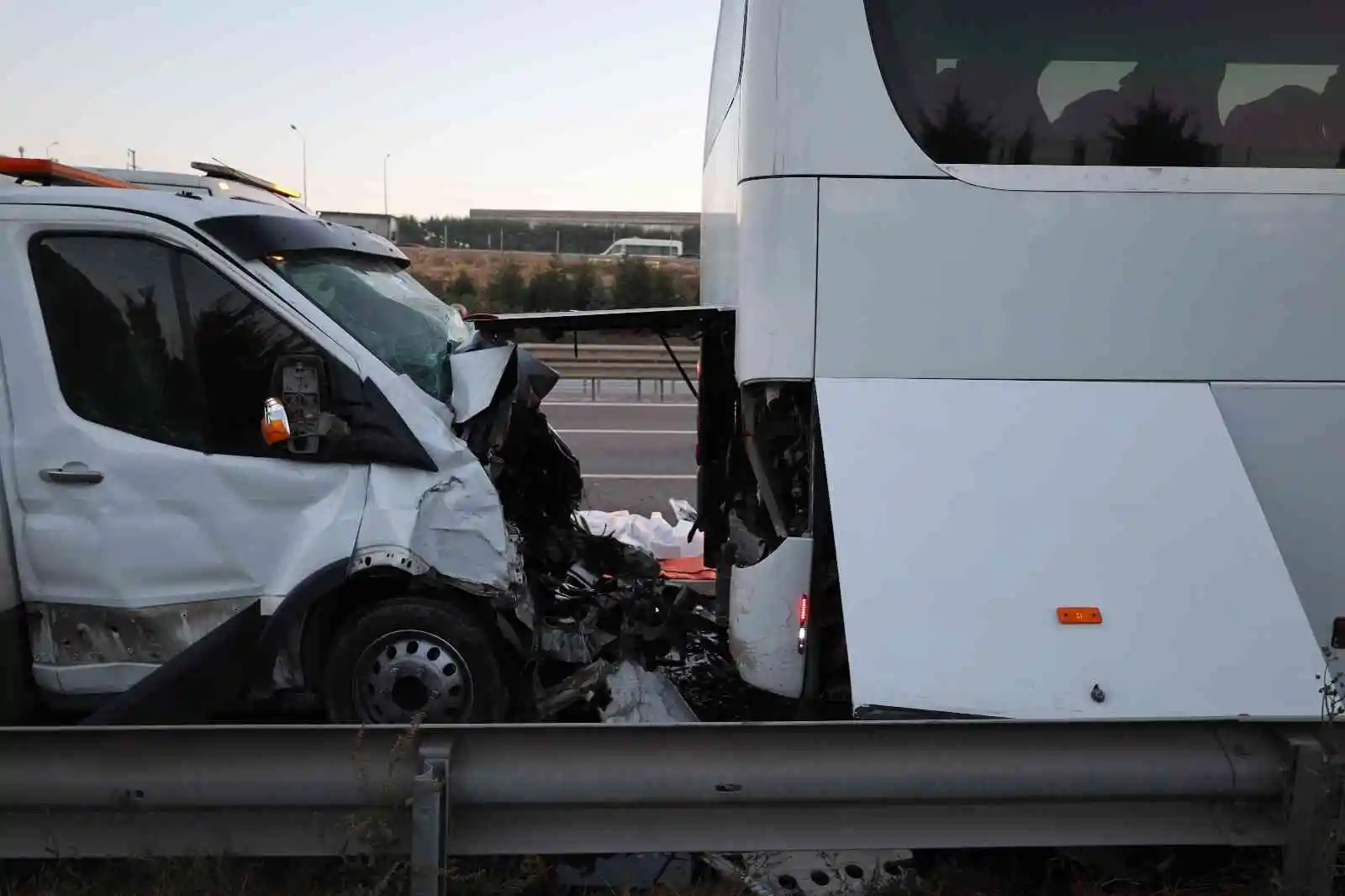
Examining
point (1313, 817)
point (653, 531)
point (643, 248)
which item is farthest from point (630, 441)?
point (643, 248)

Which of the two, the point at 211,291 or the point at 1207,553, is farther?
the point at 211,291

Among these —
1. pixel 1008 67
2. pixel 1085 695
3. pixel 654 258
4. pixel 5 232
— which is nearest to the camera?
pixel 1085 695

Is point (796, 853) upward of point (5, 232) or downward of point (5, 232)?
downward

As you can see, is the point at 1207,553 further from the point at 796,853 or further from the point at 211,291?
the point at 211,291

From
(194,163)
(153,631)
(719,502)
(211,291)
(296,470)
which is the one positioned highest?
(194,163)

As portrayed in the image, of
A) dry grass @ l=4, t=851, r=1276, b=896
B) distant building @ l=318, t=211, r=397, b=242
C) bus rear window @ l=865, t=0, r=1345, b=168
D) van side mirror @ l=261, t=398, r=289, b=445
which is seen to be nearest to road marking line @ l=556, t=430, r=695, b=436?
distant building @ l=318, t=211, r=397, b=242

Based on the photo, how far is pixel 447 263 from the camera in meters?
28.4

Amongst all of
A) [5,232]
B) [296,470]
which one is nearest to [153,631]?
[296,470]

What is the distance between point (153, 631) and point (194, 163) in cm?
255

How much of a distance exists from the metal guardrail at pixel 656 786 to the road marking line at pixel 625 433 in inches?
392

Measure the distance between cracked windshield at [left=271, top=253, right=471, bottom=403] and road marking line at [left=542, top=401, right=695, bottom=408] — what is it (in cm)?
1060

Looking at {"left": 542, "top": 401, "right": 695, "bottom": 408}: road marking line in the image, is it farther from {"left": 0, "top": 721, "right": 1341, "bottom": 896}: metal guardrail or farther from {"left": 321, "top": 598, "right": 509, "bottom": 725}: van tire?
{"left": 0, "top": 721, "right": 1341, "bottom": 896}: metal guardrail

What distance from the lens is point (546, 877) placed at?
3.05 metres

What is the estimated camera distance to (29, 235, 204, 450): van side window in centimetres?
362
